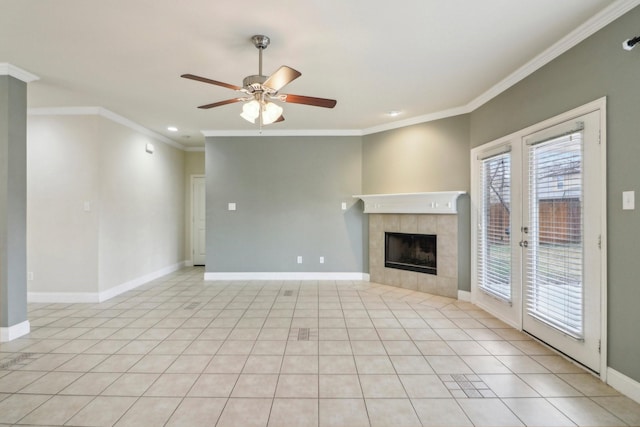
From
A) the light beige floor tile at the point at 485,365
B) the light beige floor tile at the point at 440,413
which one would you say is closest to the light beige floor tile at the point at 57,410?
the light beige floor tile at the point at 440,413

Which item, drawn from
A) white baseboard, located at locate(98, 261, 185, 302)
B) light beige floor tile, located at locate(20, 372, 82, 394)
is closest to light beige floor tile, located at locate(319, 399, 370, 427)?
light beige floor tile, located at locate(20, 372, 82, 394)

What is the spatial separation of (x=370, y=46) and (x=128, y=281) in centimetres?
497

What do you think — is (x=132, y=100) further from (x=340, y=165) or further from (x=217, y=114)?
(x=340, y=165)

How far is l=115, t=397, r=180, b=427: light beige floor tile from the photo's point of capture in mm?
1820

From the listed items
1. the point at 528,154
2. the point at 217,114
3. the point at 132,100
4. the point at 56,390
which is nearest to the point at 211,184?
the point at 217,114

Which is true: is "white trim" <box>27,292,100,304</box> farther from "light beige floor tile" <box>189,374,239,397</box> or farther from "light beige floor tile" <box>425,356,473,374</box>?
"light beige floor tile" <box>425,356,473,374</box>

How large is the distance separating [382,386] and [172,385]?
1536 mm

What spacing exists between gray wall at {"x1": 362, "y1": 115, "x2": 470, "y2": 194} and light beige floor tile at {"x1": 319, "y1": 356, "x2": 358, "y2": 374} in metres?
3.00

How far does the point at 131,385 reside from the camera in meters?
2.22

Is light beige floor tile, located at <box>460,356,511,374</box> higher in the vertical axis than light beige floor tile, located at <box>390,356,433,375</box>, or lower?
lower

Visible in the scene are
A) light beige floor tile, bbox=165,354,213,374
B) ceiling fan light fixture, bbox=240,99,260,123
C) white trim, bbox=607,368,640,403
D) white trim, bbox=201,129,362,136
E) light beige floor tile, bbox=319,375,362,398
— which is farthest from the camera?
white trim, bbox=201,129,362,136

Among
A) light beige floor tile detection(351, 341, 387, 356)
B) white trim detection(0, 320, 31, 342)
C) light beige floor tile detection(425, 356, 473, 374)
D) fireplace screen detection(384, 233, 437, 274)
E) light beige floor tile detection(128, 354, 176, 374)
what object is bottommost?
light beige floor tile detection(128, 354, 176, 374)

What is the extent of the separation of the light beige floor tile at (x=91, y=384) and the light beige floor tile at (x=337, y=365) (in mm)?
1603

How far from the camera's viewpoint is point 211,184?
18.4ft
